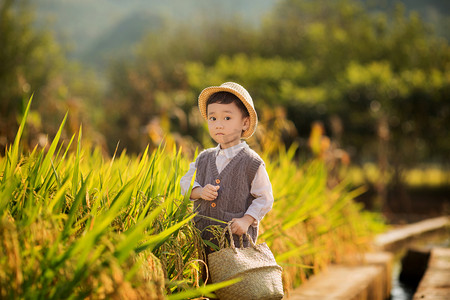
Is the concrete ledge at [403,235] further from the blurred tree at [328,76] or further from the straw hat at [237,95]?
the straw hat at [237,95]

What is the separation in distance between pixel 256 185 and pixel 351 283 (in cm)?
189

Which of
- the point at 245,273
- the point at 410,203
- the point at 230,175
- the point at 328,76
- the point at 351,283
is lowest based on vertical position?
the point at 410,203

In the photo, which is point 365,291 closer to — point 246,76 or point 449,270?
point 449,270

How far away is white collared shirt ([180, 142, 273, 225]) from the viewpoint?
2512mm

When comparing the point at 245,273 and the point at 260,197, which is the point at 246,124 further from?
the point at 245,273

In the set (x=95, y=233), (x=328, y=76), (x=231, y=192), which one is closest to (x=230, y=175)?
(x=231, y=192)

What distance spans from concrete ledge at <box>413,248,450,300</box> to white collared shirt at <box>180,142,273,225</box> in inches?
69.9

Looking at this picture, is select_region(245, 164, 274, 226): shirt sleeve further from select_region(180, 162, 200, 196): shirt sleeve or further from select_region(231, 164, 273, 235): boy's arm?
select_region(180, 162, 200, 196): shirt sleeve

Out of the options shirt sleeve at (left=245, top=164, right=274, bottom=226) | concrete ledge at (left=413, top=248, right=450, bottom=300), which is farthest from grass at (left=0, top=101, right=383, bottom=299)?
concrete ledge at (left=413, top=248, right=450, bottom=300)

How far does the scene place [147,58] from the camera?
2789 centimetres

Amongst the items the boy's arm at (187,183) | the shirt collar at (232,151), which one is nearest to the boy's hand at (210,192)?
the boy's arm at (187,183)

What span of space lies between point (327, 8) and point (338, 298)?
2987cm

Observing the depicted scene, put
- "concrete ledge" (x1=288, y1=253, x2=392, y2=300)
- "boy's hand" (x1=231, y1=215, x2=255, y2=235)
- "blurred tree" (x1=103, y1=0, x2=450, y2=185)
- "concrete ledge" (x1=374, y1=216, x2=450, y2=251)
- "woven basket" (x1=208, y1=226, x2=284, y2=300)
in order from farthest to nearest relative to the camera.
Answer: "blurred tree" (x1=103, y1=0, x2=450, y2=185) < "concrete ledge" (x1=374, y1=216, x2=450, y2=251) < "concrete ledge" (x1=288, y1=253, x2=392, y2=300) < "boy's hand" (x1=231, y1=215, x2=255, y2=235) < "woven basket" (x1=208, y1=226, x2=284, y2=300)

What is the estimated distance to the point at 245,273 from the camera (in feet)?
7.37
